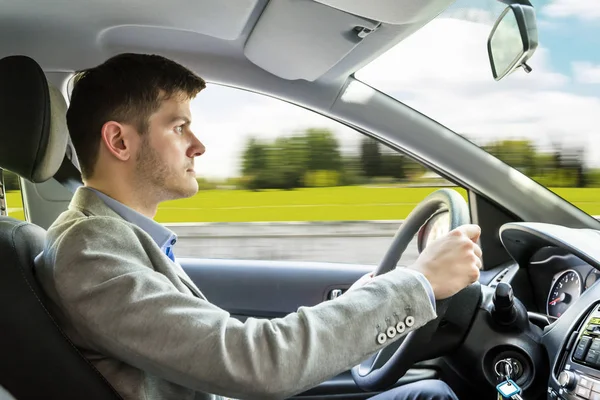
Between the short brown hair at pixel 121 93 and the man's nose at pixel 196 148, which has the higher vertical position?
the short brown hair at pixel 121 93

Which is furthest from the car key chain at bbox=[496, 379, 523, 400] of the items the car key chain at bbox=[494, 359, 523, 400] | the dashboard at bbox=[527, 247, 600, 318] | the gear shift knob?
the dashboard at bbox=[527, 247, 600, 318]

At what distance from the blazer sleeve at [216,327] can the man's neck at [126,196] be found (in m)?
0.22

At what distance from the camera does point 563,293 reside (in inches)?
74.7

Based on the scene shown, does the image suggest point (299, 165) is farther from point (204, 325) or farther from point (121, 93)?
point (204, 325)

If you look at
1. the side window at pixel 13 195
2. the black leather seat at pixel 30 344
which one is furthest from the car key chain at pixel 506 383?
the side window at pixel 13 195

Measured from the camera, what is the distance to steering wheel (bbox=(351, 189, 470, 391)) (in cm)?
151

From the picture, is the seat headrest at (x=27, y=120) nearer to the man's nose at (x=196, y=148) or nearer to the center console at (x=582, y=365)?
the man's nose at (x=196, y=148)

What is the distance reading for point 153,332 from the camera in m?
1.08

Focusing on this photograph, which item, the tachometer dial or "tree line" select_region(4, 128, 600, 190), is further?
"tree line" select_region(4, 128, 600, 190)

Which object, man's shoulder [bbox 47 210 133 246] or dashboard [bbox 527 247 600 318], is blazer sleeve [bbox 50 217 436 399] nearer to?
man's shoulder [bbox 47 210 133 246]

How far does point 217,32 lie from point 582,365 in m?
1.36

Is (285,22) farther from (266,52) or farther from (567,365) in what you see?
(567,365)

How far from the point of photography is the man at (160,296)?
3.52 ft

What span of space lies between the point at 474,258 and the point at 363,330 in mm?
245
